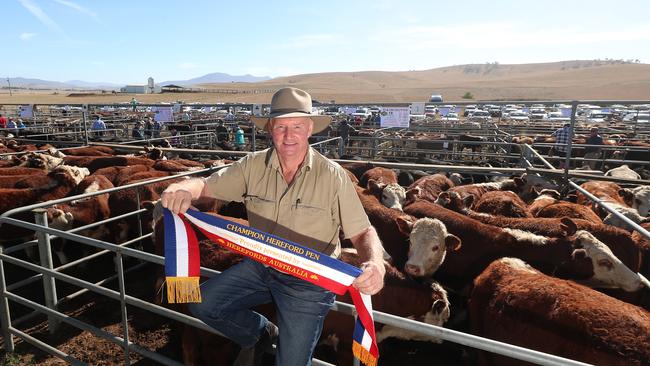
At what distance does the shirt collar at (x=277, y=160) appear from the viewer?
2.35 meters

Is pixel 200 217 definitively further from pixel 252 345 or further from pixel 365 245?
pixel 365 245

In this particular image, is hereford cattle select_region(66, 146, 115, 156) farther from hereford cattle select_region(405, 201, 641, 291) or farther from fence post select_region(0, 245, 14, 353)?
hereford cattle select_region(405, 201, 641, 291)

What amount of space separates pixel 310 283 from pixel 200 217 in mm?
759

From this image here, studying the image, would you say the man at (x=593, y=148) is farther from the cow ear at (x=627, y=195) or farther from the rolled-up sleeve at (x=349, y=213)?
the rolled-up sleeve at (x=349, y=213)

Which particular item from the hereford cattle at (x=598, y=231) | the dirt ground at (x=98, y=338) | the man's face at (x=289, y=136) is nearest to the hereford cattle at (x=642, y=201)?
the hereford cattle at (x=598, y=231)

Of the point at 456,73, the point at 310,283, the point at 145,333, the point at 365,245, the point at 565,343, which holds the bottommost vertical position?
the point at 145,333

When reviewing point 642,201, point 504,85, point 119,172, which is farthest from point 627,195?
point 504,85

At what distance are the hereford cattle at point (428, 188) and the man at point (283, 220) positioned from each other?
4.33m

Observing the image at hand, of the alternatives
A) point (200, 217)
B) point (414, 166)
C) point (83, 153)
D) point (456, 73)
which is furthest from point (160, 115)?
point (456, 73)

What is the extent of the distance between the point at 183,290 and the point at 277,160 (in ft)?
2.85

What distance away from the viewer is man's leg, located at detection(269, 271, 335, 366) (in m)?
2.06

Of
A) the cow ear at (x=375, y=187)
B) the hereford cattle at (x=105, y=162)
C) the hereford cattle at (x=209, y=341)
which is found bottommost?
the hereford cattle at (x=209, y=341)

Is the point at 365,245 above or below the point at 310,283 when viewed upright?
above

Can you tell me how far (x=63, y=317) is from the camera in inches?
124
